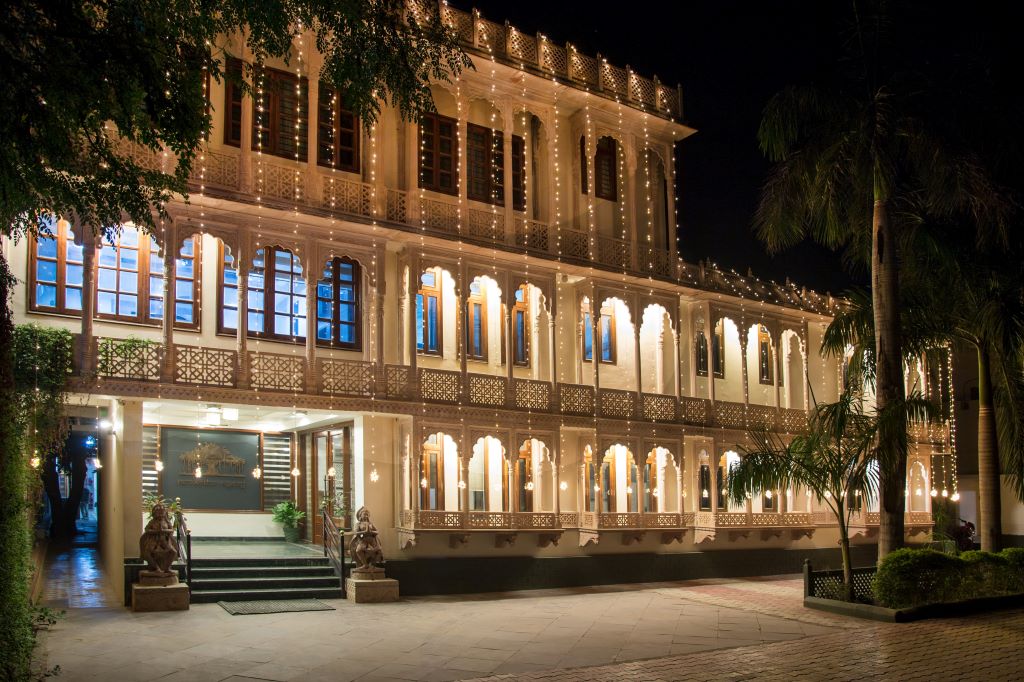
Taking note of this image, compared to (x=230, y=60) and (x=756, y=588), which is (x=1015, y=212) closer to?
(x=756, y=588)

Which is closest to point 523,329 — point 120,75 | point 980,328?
point 980,328

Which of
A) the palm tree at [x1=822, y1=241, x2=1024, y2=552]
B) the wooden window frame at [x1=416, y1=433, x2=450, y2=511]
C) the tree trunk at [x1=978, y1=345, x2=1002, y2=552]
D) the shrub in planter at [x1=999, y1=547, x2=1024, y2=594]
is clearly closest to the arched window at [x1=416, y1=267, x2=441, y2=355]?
the wooden window frame at [x1=416, y1=433, x2=450, y2=511]

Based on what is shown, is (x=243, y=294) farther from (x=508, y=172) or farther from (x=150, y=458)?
(x=508, y=172)

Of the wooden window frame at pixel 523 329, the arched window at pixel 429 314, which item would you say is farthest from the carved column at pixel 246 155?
the wooden window frame at pixel 523 329

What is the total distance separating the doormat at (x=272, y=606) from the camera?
15.5m

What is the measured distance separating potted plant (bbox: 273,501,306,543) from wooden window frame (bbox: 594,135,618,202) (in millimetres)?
10316

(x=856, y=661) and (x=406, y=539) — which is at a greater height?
(x=406, y=539)

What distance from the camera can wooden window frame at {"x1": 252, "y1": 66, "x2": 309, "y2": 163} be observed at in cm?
Result: 1902

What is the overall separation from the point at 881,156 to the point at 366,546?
11772 mm

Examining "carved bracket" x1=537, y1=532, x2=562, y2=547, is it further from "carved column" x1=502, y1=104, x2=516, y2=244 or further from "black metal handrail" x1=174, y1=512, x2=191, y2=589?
"black metal handrail" x1=174, y1=512, x2=191, y2=589

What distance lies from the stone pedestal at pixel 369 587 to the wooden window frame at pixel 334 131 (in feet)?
26.6

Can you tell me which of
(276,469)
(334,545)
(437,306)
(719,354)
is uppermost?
(437,306)

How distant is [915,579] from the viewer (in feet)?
53.0

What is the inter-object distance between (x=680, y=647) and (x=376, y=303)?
9444 millimetres
